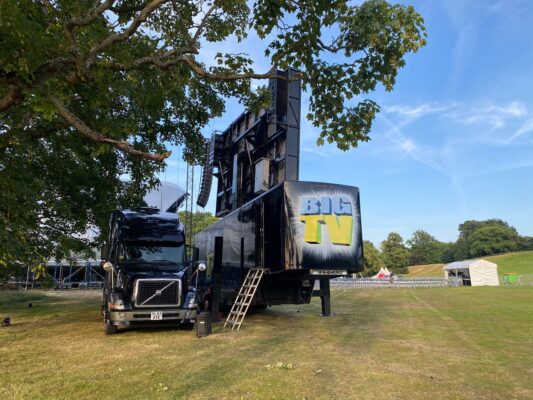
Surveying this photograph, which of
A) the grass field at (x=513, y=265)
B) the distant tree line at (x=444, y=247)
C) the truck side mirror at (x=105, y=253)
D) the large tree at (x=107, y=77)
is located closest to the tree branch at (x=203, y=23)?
the large tree at (x=107, y=77)

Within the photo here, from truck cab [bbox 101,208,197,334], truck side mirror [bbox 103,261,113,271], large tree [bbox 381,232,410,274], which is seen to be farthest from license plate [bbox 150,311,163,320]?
large tree [bbox 381,232,410,274]

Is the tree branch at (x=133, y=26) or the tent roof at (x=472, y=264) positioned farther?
the tent roof at (x=472, y=264)

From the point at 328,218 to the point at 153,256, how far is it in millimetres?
5283

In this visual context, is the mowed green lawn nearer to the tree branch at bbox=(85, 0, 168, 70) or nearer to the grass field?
the tree branch at bbox=(85, 0, 168, 70)

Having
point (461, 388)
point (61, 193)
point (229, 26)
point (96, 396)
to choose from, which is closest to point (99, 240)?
point (61, 193)

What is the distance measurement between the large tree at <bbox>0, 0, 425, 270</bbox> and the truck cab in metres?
1.54

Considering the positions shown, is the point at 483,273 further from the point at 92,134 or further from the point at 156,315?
the point at 92,134

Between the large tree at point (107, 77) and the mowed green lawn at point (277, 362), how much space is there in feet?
9.58

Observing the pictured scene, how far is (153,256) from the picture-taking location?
12188mm

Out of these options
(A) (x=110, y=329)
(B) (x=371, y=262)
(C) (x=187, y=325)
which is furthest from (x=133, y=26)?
(B) (x=371, y=262)

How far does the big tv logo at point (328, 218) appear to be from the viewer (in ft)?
36.8

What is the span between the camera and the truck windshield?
1191 cm

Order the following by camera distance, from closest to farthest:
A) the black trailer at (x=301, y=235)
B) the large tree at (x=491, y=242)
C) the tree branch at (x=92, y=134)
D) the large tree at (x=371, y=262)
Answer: the tree branch at (x=92, y=134) → the black trailer at (x=301, y=235) → the large tree at (x=371, y=262) → the large tree at (x=491, y=242)

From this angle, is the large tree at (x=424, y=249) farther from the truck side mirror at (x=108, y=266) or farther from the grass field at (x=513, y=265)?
the truck side mirror at (x=108, y=266)
